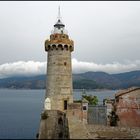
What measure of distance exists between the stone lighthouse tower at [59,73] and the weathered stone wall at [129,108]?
225 inches

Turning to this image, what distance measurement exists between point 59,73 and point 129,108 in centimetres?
797

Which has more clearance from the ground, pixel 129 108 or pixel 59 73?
pixel 59 73

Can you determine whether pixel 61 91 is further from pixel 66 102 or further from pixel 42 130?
pixel 42 130

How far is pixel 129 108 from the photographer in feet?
94.5

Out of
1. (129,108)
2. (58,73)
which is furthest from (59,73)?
(129,108)

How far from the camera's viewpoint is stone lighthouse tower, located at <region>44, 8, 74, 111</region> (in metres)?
31.5

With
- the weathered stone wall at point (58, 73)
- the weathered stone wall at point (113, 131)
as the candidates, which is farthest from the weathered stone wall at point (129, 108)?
the weathered stone wall at point (58, 73)

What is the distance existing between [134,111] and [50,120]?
801 centimetres

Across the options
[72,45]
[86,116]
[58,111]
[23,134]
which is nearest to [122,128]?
[86,116]

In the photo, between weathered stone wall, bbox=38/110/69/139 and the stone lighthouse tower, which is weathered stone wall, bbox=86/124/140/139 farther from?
the stone lighthouse tower

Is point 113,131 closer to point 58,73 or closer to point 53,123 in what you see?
point 53,123

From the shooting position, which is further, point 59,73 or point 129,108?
point 59,73

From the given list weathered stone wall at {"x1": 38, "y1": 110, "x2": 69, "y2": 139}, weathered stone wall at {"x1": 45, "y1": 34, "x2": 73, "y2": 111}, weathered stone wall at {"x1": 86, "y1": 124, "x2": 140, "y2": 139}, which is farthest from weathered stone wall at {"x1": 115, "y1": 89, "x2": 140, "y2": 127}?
weathered stone wall at {"x1": 45, "y1": 34, "x2": 73, "y2": 111}

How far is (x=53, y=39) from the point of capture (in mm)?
32188
